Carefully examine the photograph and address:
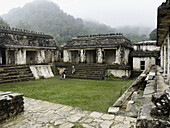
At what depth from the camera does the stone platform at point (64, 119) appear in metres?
3.82

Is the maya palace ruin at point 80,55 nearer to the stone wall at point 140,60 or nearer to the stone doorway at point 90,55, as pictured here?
the stone wall at point 140,60

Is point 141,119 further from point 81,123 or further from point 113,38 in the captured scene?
point 113,38

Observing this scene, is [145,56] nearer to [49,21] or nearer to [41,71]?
[41,71]

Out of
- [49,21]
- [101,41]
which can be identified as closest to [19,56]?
[101,41]

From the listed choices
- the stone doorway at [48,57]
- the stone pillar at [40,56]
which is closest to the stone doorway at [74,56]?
the stone doorway at [48,57]

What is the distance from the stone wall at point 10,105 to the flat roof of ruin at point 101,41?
12472 mm

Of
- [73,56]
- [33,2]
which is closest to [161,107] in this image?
[73,56]

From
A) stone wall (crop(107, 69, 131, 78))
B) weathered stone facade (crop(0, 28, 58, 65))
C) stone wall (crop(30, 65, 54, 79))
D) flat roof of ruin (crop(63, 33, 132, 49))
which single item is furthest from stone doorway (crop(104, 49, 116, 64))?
stone wall (crop(30, 65, 54, 79))

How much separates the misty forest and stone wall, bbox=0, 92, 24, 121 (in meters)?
33.9

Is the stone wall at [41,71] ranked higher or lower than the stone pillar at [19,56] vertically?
lower

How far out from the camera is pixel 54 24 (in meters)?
60.8

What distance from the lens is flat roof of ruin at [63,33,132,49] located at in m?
15.9

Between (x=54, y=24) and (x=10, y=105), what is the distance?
198 feet

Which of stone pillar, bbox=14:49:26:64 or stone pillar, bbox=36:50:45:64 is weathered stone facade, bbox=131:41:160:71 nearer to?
stone pillar, bbox=36:50:45:64
